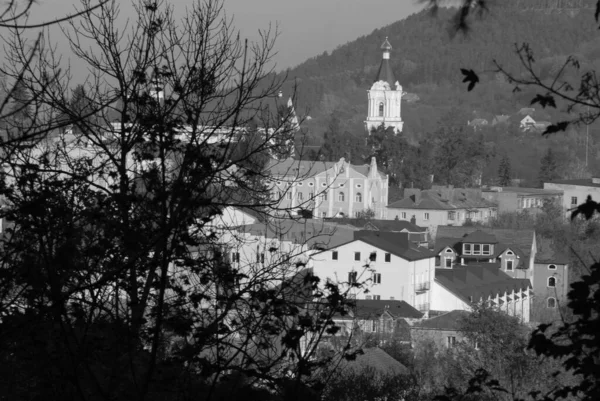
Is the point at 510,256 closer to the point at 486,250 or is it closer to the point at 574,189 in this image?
the point at 486,250

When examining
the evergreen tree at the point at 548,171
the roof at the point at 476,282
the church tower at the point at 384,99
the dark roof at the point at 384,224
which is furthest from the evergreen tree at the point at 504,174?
the roof at the point at 476,282

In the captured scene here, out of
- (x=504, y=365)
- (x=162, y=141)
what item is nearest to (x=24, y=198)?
(x=162, y=141)

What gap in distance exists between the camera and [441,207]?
56.3m

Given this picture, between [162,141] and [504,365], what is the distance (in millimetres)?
14390

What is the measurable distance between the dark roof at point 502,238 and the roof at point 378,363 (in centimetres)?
2336

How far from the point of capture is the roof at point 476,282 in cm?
3412

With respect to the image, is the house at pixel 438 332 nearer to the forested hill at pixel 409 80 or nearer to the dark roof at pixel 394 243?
the dark roof at pixel 394 243

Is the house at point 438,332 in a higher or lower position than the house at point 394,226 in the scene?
lower

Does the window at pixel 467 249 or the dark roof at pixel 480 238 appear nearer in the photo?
the window at pixel 467 249

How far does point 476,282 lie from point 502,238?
1067 centimetres

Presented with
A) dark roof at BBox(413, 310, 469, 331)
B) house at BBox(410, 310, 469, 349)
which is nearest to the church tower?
dark roof at BBox(413, 310, 469, 331)

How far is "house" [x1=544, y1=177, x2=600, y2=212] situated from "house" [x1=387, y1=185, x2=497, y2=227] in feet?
16.8

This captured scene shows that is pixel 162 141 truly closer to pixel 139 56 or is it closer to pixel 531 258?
pixel 139 56

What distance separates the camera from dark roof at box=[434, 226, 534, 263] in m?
43.6
